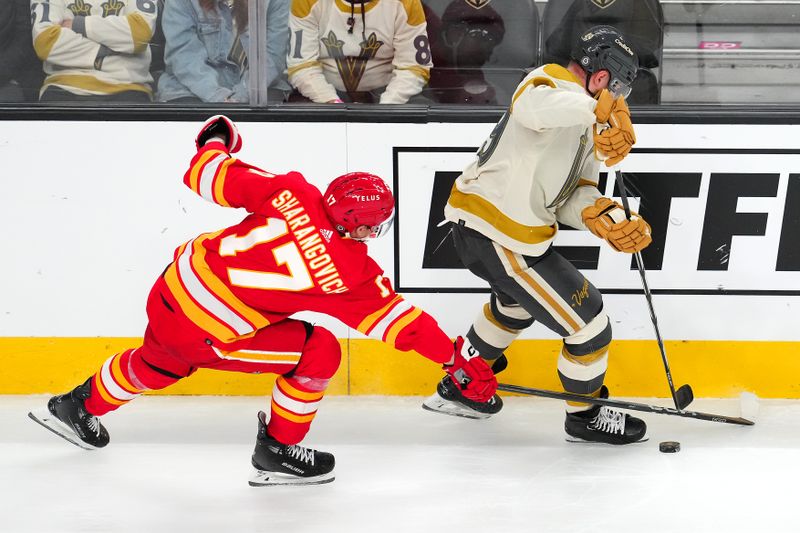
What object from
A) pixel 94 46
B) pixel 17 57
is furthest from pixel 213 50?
pixel 17 57

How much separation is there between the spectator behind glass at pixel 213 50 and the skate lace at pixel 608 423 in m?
1.48

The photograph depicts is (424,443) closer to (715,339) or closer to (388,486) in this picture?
(388,486)

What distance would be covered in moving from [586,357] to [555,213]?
437mm

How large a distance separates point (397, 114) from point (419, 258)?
0.48 meters

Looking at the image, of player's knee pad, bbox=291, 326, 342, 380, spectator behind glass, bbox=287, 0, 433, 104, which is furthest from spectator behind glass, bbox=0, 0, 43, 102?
player's knee pad, bbox=291, 326, 342, 380

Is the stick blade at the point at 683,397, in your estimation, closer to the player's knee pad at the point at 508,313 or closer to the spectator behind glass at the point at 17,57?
the player's knee pad at the point at 508,313

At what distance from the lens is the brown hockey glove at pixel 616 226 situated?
277 cm

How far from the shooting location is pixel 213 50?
133 inches

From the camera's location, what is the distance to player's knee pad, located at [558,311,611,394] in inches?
115

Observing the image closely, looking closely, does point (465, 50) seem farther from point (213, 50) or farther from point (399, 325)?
point (399, 325)

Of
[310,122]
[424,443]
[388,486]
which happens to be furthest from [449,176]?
[388,486]

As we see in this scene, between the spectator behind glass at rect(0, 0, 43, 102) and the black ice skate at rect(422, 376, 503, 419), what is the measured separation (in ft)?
5.44

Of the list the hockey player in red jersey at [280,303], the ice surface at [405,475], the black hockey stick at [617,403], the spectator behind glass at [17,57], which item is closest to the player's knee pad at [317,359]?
the hockey player in red jersey at [280,303]

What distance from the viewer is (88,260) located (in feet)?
11.1
